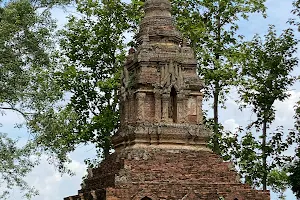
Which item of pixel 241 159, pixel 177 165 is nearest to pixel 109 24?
pixel 241 159

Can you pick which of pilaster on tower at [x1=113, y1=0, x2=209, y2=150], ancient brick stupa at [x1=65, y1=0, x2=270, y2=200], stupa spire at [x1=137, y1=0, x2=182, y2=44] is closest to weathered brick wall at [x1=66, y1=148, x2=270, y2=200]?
ancient brick stupa at [x1=65, y1=0, x2=270, y2=200]

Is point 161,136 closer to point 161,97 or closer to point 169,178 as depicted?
point 161,97

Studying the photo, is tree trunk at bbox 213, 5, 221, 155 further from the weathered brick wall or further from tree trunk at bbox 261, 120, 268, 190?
the weathered brick wall

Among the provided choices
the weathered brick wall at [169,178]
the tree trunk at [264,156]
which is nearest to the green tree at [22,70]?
the weathered brick wall at [169,178]

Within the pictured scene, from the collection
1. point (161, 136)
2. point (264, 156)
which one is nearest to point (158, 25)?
point (161, 136)

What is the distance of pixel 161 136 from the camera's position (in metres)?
15.9

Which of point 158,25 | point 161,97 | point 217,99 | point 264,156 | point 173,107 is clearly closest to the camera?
point 161,97

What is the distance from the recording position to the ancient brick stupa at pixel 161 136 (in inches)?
578

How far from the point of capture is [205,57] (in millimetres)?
22984

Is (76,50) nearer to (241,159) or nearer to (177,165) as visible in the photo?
(241,159)

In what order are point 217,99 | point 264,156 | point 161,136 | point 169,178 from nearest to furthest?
1. point 169,178
2. point 161,136
3. point 264,156
4. point 217,99

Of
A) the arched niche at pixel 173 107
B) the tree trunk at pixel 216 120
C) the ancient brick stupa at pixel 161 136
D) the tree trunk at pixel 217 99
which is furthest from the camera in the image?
the tree trunk at pixel 217 99

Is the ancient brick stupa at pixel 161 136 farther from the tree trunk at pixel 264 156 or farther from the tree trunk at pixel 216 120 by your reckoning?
the tree trunk at pixel 264 156

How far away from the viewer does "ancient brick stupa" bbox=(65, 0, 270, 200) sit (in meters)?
14.7
